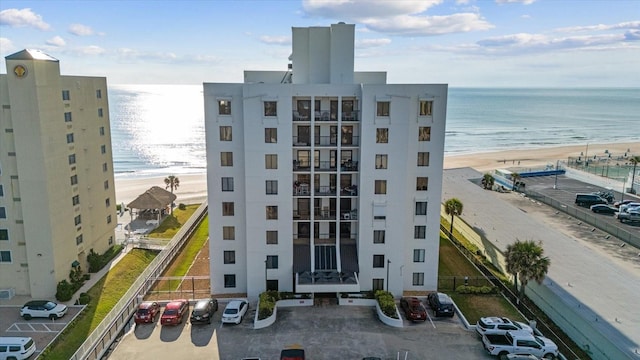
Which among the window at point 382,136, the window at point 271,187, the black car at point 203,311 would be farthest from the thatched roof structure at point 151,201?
the window at point 382,136

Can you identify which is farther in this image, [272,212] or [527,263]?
[272,212]

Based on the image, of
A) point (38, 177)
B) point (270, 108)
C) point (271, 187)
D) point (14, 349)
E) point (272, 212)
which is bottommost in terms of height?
point (14, 349)

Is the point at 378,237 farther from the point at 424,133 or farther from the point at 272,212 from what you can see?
the point at 424,133

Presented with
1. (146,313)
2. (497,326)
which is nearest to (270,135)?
(146,313)

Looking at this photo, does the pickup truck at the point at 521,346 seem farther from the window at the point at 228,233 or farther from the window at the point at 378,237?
the window at the point at 228,233

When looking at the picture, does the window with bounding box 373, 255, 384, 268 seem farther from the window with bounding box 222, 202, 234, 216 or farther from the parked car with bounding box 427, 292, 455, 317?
the window with bounding box 222, 202, 234, 216

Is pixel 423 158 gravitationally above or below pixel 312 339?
above

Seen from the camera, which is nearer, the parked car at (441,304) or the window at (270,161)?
the parked car at (441,304)
